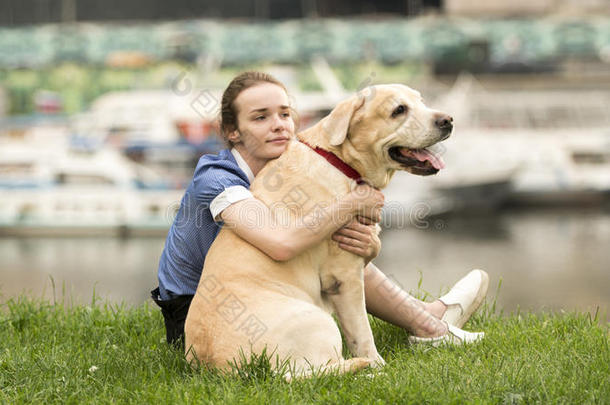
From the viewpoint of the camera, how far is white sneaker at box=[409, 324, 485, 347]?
12.4 feet

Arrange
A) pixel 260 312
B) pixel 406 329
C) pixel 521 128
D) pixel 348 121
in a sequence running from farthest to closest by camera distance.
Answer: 1. pixel 521 128
2. pixel 406 329
3. pixel 348 121
4. pixel 260 312

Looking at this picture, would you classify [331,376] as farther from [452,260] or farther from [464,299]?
[452,260]

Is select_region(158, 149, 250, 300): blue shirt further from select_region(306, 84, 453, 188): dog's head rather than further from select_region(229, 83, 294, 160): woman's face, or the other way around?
select_region(306, 84, 453, 188): dog's head

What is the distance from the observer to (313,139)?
139 inches

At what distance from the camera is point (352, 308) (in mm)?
3367

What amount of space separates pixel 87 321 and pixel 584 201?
18.0m

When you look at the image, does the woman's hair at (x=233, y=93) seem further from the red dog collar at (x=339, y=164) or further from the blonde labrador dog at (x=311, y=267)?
the red dog collar at (x=339, y=164)

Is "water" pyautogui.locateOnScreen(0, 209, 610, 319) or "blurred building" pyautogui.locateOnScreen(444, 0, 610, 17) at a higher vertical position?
"blurred building" pyautogui.locateOnScreen(444, 0, 610, 17)

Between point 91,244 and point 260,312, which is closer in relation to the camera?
point 260,312

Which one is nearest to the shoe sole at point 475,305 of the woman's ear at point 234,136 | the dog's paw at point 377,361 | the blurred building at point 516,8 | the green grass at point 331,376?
the green grass at point 331,376

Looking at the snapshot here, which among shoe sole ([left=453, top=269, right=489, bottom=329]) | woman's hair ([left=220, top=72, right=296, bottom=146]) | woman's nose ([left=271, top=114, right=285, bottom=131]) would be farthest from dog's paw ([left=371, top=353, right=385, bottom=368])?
woman's hair ([left=220, top=72, right=296, bottom=146])

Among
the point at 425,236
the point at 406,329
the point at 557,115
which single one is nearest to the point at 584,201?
the point at 557,115

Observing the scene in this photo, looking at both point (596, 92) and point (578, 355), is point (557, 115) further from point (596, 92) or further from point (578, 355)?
point (578, 355)

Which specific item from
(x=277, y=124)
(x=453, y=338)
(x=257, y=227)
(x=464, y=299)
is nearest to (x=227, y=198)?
(x=257, y=227)
